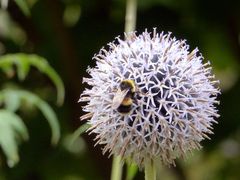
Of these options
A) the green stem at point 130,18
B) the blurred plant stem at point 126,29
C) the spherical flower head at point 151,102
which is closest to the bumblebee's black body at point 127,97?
the spherical flower head at point 151,102

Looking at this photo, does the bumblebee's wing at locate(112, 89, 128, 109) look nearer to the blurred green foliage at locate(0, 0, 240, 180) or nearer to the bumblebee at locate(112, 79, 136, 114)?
the bumblebee at locate(112, 79, 136, 114)

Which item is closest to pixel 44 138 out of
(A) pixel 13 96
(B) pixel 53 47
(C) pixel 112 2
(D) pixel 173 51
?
(B) pixel 53 47

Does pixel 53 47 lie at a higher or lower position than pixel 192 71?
higher

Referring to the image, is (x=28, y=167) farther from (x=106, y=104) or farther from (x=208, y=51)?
(x=106, y=104)

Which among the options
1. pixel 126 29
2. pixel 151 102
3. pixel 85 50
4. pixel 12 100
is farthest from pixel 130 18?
pixel 85 50

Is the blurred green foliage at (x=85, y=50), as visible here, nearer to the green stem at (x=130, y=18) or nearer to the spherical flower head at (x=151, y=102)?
the green stem at (x=130, y=18)

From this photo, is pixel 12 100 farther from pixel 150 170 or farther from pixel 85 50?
pixel 85 50

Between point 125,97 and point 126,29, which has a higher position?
point 126,29
